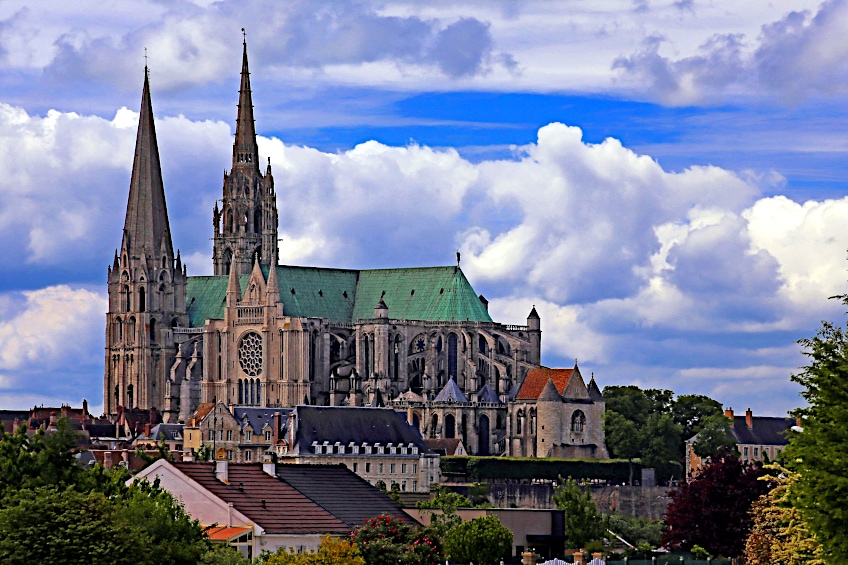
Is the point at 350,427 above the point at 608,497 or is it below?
above

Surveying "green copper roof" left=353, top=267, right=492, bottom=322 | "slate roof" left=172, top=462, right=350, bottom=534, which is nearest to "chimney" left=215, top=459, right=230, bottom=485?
"slate roof" left=172, top=462, right=350, bottom=534

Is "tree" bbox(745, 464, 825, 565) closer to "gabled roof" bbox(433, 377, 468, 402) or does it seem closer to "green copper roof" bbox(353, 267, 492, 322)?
"gabled roof" bbox(433, 377, 468, 402)

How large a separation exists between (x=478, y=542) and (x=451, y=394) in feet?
344

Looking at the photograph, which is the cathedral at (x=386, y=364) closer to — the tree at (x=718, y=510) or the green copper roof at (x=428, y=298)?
the green copper roof at (x=428, y=298)

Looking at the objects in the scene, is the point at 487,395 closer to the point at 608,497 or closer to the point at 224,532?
the point at 608,497

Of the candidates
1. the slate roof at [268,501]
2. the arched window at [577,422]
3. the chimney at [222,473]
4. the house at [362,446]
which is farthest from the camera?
the arched window at [577,422]

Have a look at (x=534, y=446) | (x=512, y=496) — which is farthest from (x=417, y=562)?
(x=534, y=446)

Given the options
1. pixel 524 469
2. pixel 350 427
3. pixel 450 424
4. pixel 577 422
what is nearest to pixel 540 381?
pixel 577 422

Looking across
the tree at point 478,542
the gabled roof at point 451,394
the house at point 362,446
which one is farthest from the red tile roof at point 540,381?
the tree at point 478,542

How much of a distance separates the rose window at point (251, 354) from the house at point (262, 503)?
10670 cm

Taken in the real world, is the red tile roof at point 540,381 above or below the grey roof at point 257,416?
above

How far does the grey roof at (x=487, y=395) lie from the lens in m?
184

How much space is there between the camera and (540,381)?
184m

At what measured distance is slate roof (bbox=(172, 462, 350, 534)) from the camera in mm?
75812
